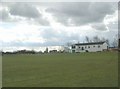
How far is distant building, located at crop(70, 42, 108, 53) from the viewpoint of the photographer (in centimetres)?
12700

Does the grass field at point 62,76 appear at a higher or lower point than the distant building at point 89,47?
higher

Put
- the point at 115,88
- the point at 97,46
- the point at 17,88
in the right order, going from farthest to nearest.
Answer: the point at 97,46 < the point at 17,88 < the point at 115,88

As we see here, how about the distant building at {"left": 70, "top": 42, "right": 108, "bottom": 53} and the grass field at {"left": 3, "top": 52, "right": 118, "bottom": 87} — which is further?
the distant building at {"left": 70, "top": 42, "right": 108, "bottom": 53}

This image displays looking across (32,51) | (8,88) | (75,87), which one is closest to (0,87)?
(8,88)

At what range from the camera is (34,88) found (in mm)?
13391

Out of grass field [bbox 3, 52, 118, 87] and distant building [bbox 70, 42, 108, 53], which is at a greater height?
grass field [bbox 3, 52, 118, 87]

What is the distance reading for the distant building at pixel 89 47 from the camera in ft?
417

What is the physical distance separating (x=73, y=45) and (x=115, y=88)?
12433 cm

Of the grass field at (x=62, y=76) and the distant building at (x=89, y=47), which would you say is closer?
the grass field at (x=62, y=76)

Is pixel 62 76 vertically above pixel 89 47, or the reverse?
pixel 62 76

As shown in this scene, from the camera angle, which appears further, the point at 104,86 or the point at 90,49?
the point at 90,49

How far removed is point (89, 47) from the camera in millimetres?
132750

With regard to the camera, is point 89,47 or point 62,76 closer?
point 62,76

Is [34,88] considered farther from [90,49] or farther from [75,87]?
[90,49]
